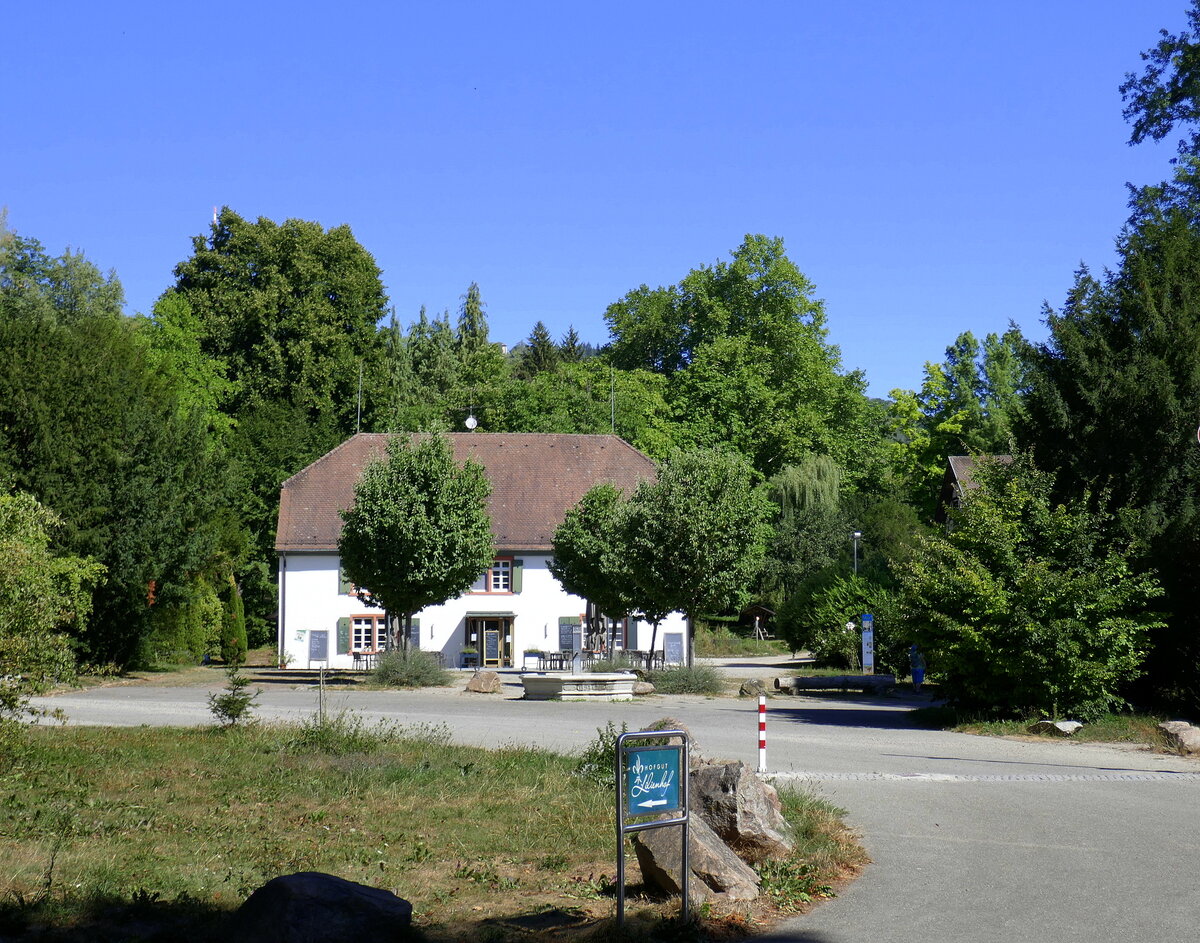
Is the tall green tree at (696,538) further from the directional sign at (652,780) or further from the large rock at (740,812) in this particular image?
the directional sign at (652,780)

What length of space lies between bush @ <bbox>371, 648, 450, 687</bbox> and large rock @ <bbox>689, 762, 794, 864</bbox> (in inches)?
976

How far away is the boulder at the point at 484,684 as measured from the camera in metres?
31.0

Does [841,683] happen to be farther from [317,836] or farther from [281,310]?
[281,310]

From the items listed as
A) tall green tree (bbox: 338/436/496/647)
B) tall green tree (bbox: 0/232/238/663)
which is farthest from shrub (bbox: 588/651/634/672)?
tall green tree (bbox: 0/232/238/663)

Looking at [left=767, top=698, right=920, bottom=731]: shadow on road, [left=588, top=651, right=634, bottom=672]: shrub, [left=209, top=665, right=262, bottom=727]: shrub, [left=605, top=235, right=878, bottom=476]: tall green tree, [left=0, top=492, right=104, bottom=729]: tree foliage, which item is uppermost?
[left=605, top=235, right=878, bottom=476]: tall green tree

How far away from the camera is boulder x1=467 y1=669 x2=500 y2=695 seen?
31000 millimetres

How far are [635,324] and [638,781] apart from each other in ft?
203

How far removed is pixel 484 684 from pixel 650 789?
2422cm

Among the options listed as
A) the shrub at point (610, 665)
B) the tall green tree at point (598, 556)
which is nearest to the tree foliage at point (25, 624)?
the shrub at point (610, 665)

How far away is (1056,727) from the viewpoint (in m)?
19.4

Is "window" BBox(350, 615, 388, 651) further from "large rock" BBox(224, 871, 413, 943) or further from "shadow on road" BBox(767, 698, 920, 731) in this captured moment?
→ "large rock" BBox(224, 871, 413, 943)

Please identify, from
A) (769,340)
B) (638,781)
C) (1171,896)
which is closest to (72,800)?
(638,781)

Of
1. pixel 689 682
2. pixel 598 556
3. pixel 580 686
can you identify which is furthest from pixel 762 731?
pixel 598 556

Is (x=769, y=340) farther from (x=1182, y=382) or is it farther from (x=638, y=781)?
(x=638, y=781)
